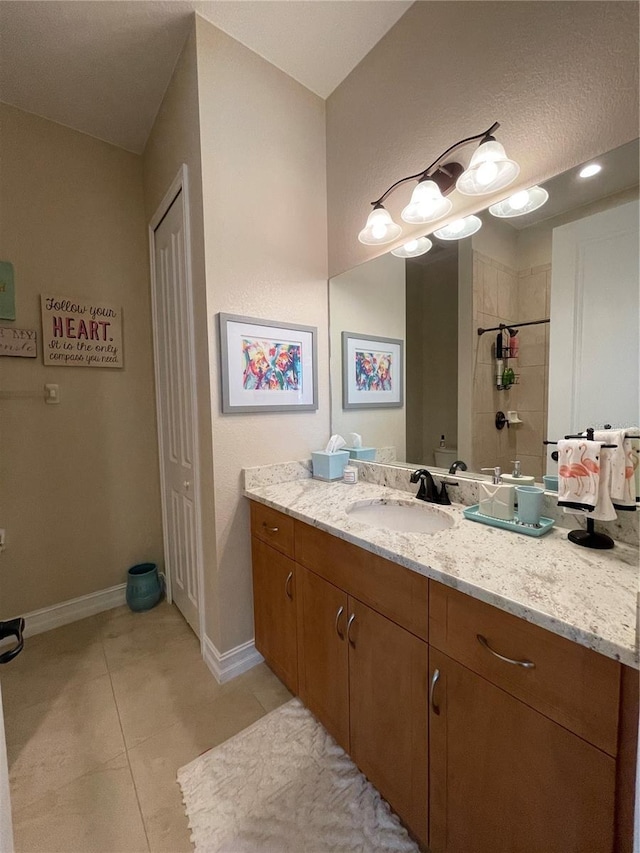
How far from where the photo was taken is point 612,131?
0.94 metres

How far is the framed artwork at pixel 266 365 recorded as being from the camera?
152 centimetres

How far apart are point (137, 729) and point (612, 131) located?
259 cm

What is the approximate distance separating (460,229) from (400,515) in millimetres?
1173

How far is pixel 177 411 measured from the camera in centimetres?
189

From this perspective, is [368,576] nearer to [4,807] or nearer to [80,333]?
[4,807]

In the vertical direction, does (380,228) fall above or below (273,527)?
above

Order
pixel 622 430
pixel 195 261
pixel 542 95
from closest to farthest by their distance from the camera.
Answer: pixel 622 430
pixel 542 95
pixel 195 261

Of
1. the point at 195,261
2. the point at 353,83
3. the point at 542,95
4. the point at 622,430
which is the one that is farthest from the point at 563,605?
the point at 353,83

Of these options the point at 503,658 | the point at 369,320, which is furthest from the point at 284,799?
the point at 369,320

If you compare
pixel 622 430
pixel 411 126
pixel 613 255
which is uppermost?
pixel 411 126

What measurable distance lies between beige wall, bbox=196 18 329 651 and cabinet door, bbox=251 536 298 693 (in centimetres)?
9

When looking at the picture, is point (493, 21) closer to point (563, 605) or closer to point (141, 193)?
point (563, 605)

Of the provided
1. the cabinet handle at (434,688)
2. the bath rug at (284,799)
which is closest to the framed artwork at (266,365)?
the cabinet handle at (434,688)

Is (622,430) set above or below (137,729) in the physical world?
above
